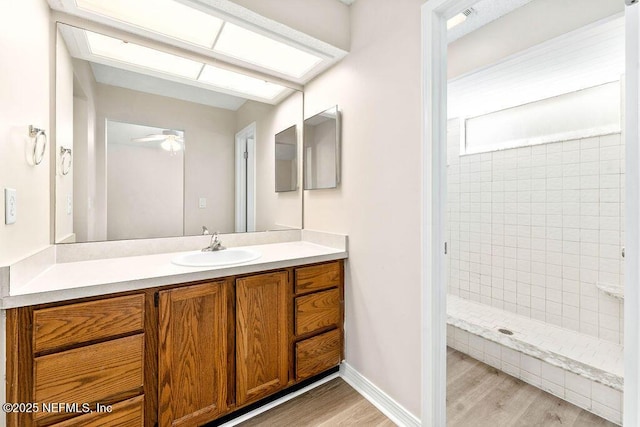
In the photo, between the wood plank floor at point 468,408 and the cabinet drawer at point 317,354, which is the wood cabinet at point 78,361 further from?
the cabinet drawer at point 317,354

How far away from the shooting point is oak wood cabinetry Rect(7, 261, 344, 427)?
1.01 metres

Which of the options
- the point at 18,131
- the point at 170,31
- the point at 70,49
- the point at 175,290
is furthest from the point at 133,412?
the point at 170,31

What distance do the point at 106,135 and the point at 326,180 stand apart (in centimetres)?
136

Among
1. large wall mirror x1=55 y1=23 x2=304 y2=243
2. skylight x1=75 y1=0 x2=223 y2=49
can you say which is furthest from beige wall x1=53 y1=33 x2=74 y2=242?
skylight x1=75 y1=0 x2=223 y2=49

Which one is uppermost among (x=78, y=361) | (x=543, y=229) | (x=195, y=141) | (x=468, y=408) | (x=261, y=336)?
(x=195, y=141)

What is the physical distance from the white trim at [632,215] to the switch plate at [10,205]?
78.1 inches

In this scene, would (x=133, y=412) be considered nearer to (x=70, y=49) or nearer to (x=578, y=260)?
(x=70, y=49)

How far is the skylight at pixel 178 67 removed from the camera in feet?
5.12

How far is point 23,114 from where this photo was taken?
3.52ft

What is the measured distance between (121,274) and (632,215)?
1.88 metres

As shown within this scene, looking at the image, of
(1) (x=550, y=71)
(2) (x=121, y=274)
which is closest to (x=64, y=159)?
(2) (x=121, y=274)

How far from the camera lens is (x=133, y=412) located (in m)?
1.18

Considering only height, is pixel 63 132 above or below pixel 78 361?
above

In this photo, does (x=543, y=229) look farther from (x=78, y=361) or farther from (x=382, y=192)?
(x=78, y=361)
